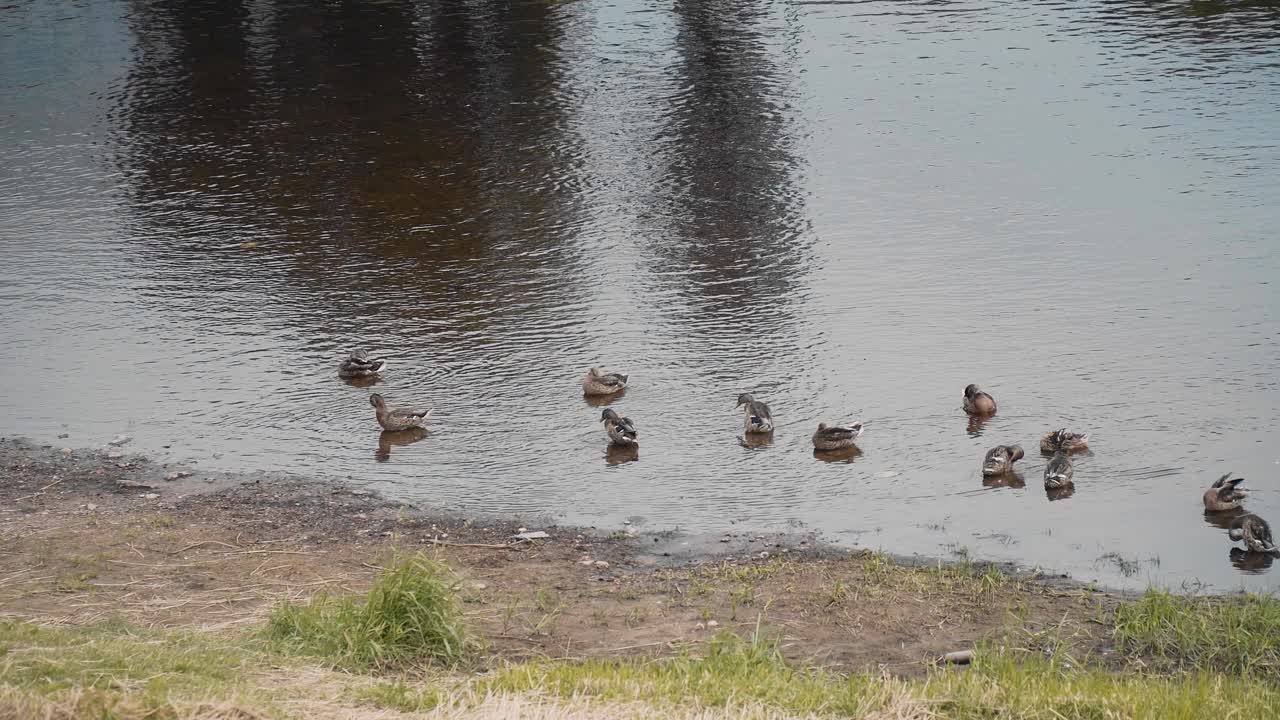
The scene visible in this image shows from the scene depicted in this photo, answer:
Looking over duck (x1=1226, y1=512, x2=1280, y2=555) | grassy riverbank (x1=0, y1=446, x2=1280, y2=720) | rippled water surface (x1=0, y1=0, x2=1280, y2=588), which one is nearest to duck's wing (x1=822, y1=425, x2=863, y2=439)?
rippled water surface (x1=0, y1=0, x2=1280, y2=588)

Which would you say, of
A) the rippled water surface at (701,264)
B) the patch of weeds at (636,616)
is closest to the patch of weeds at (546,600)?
the patch of weeds at (636,616)

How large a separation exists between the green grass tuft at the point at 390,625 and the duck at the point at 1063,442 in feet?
17.4

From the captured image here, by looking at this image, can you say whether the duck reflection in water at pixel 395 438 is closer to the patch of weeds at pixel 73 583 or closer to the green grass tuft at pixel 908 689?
the patch of weeds at pixel 73 583

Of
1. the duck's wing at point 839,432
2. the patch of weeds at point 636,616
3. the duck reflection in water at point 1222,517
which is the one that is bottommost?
the duck reflection in water at point 1222,517

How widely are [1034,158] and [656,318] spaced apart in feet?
22.9

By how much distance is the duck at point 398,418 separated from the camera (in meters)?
11.6

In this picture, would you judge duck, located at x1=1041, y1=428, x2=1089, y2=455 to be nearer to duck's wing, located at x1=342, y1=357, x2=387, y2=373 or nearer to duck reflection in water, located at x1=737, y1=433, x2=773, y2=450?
duck reflection in water, located at x1=737, y1=433, x2=773, y2=450

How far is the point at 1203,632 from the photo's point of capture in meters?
7.61

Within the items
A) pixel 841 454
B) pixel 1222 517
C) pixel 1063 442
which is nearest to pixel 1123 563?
pixel 1222 517

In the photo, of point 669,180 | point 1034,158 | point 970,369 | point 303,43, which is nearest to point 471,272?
point 669,180

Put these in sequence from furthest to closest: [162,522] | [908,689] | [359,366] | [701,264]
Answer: [701,264], [359,366], [162,522], [908,689]

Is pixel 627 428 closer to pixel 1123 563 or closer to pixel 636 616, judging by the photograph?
pixel 636 616

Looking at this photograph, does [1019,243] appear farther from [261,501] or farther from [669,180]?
[261,501]

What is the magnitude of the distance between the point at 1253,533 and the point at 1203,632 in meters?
1.71
